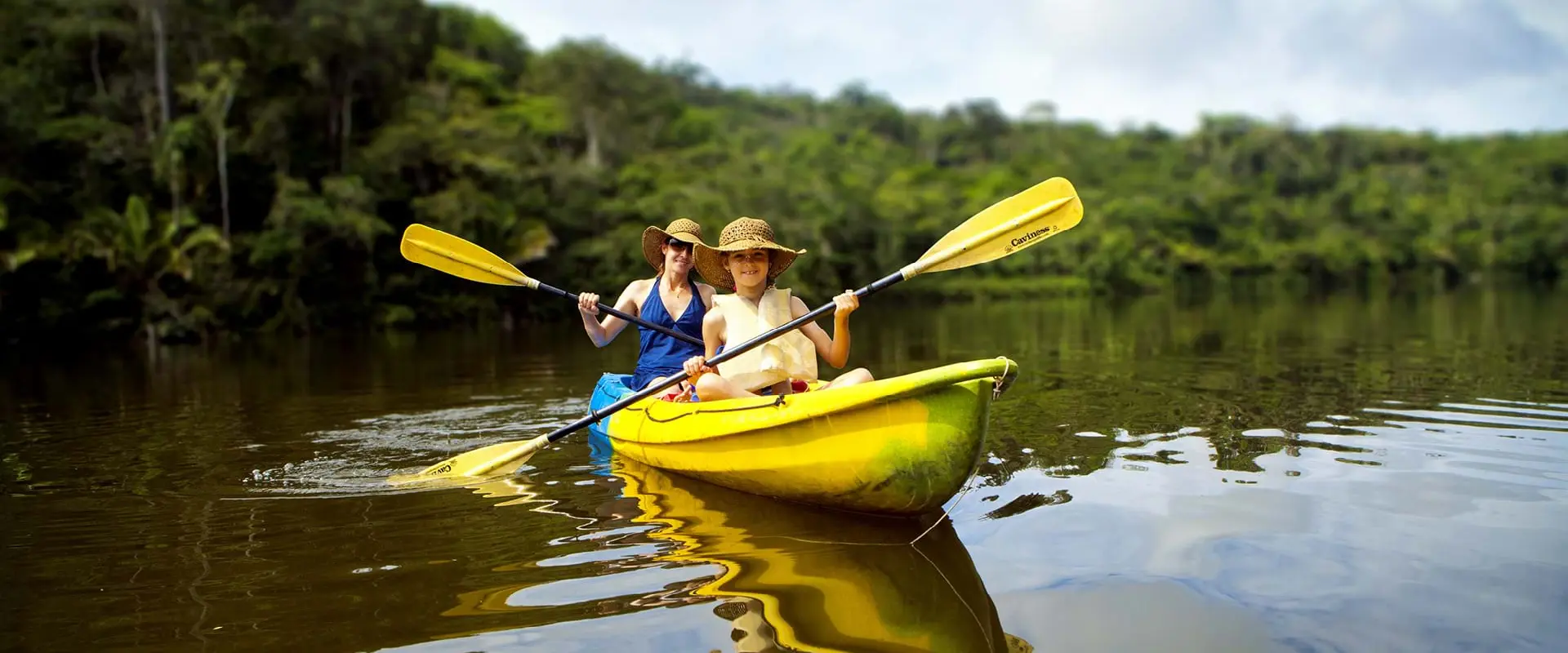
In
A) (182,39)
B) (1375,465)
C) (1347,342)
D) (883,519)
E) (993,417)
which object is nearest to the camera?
(883,519)

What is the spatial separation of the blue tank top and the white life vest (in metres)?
0.98

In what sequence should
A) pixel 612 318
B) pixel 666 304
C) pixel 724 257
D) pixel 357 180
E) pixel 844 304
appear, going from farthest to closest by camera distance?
1. pixel 357 180
2. pixel 612 318
3. pixel 666 304
4. pixel 724 257
5. pixel 844 304

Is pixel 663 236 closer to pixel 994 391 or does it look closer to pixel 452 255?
pixel 452 255

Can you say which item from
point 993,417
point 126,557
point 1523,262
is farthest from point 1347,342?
point 1523,262

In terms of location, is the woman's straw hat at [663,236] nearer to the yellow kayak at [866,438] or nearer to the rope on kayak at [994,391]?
the yellow kayak at [866,438]

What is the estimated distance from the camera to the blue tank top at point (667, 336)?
5.93m

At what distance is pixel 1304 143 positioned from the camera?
68.9 m

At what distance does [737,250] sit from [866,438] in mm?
Answer: 1214

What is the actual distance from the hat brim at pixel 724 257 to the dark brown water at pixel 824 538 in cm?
105

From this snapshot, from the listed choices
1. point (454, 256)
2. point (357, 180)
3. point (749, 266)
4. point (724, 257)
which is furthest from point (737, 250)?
point (357, 180)

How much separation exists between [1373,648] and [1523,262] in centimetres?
5820

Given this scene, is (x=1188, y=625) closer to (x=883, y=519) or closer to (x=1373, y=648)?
(x=1373, y=648)

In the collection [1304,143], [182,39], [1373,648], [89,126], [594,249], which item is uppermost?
[1304,143]

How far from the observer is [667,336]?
19.8ft
